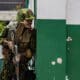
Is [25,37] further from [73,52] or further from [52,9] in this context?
[73,52]

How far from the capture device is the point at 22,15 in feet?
16.8

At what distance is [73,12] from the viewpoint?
4.95 metres

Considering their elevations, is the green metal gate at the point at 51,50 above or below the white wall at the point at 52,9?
below

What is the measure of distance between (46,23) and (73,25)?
363 mm

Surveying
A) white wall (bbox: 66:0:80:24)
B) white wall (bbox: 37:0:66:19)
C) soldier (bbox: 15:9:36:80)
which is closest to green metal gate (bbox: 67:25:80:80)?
white wall (bbox: 66:0:80:24)

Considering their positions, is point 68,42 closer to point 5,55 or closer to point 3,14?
point 5,55

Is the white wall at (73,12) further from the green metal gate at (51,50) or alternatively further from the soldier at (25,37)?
the soldier at (25,37)

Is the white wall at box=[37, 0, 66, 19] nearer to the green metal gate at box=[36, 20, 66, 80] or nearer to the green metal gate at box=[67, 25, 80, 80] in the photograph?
the green metal gate at box=[36, 20, 66, 80]

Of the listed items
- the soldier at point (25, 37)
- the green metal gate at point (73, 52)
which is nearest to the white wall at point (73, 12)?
the green metal gate at point (73, 52)

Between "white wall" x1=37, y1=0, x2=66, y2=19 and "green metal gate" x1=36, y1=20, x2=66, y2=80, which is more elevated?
"white wall" x1=37, y1=0, x2=66, y2=19

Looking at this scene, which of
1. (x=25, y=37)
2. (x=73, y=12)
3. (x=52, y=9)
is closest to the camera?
(x=52, y=9)

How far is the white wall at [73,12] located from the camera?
4.91 metres

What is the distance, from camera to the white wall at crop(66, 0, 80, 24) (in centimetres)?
491

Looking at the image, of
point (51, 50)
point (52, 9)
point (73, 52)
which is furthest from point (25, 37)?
point (73, 52)
